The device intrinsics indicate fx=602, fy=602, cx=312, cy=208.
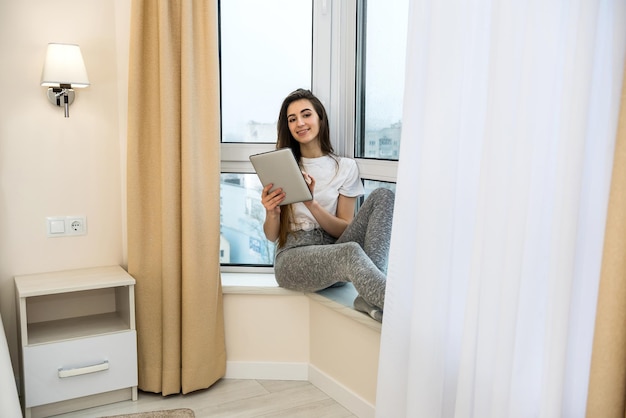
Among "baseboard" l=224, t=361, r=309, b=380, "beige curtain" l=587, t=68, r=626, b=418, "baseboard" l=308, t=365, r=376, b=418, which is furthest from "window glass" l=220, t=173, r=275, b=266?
"beige curtain" l=587, t=68, r=626, b=418

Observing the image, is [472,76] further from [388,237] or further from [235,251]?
[235,251]

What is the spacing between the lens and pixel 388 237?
2459 mm

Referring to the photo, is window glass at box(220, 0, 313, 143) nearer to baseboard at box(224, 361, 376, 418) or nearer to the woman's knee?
the woman's knee

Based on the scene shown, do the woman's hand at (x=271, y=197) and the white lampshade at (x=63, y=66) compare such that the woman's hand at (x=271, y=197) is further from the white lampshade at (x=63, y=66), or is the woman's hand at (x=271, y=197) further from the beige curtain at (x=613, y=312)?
the beige curtain at (x=613, y=312)

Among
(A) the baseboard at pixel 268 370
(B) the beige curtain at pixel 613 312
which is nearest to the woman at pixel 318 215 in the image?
(A) the baseboard at pixel 268 370

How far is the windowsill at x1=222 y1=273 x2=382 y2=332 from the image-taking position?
2422mm

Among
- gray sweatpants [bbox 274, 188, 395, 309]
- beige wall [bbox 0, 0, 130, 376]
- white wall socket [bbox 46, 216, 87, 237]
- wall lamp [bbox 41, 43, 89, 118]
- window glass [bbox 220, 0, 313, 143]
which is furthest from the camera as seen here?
window glass [bbox 220, 0, 313, 143]

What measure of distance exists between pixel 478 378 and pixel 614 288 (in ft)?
1.79

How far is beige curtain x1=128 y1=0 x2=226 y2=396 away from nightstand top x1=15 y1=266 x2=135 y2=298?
110 mm

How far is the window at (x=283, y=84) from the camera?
2732 mm

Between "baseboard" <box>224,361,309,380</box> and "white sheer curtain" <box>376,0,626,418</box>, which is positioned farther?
"baseboard" <box>224,361,309,380</box>

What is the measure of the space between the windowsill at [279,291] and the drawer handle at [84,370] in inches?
23.2

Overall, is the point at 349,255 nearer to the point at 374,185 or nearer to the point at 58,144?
the point at 374,185

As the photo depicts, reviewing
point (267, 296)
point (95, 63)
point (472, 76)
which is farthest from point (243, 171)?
point (472, 76)
